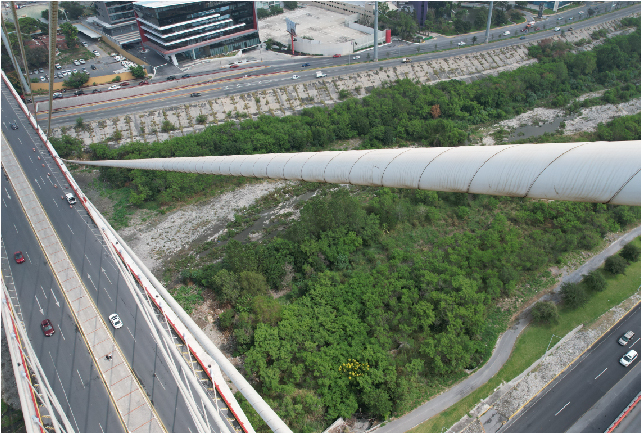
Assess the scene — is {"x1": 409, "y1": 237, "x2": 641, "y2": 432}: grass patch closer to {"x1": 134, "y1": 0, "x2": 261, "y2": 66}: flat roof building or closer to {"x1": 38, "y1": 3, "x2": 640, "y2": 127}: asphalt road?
{"x1": 38, "y1": 3, "x2": 640, "y2": 127}: asphalt road

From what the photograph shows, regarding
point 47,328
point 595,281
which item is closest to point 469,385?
point 595,281

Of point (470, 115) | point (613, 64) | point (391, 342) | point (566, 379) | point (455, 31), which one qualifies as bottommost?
point (566, 379)

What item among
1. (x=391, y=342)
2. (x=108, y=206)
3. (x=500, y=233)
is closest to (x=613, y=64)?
(x=500, y=233)

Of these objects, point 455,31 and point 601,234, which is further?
point 455,31

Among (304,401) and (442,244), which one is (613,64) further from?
(304,401)

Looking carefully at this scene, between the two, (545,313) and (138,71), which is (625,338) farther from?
(138,71)

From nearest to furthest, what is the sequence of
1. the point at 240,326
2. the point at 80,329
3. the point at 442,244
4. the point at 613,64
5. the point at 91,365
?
1. the point at 91,365
2. the point at 80,329
3. the point at 240,326
4. the point at 442,244
5. the point at 613,64
